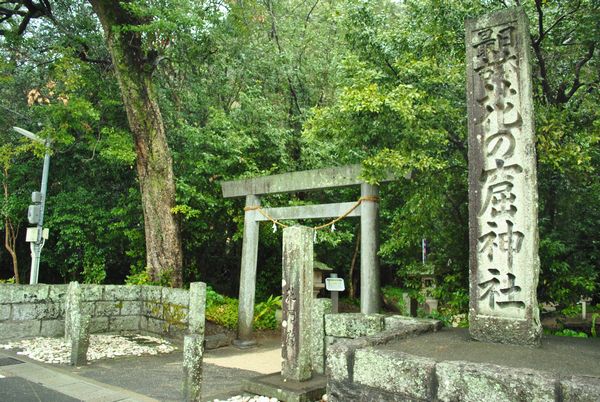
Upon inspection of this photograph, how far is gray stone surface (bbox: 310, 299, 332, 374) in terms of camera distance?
627 centimetres

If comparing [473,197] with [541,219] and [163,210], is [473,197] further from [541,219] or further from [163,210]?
[163,210]

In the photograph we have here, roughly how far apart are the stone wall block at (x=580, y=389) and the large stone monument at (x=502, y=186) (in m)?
1.39

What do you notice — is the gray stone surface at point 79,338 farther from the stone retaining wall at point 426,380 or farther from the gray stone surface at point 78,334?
the stone retaining wall at point 426,380

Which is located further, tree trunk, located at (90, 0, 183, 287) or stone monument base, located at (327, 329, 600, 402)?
tree trunk, located at (90, 0, 183, 287)

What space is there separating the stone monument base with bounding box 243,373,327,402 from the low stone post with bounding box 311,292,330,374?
0.19 metres

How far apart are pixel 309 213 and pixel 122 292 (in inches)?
196

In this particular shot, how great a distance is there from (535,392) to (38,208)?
13.1 meters

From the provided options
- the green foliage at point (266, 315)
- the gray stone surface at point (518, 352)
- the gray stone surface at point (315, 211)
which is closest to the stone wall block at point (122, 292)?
the green foliage at point (266, 315)

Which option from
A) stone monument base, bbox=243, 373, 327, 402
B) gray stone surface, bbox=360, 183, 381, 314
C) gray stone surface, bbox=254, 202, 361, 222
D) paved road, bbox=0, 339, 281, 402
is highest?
gray stone surface, bbox=254, 202, 361, 222

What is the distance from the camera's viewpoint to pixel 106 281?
16.9 meters

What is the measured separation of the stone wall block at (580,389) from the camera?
10.1ft

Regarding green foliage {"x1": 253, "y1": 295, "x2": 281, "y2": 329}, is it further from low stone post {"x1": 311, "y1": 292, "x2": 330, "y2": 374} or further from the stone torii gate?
low stone post {"x1": 311, "y1": 292, "x2": 330, "y2": 374}

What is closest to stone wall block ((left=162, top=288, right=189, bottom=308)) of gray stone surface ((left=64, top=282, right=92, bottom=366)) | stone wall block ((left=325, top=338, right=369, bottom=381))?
gray stone surface ((left=64, top=282, right=92, bottom=366))

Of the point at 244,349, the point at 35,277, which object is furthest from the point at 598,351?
the point at 35,277
